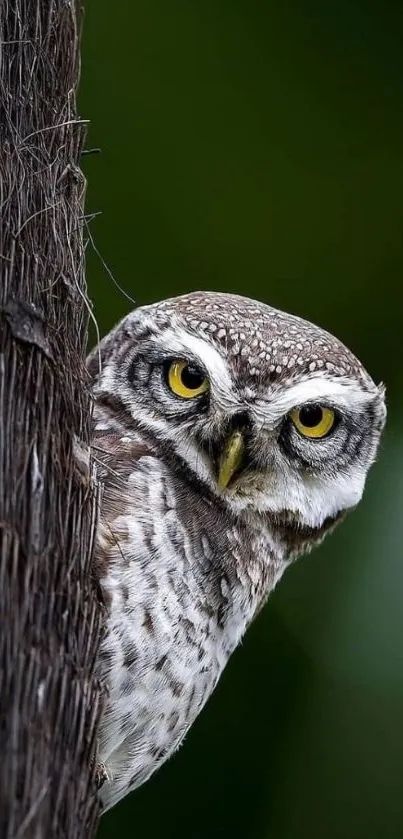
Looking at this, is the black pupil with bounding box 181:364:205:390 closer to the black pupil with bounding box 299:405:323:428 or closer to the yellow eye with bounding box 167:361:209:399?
the yellow eye with bounding box 167:361:209:399

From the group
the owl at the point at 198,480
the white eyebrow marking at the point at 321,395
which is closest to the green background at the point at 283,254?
the owl at the point at 198,480

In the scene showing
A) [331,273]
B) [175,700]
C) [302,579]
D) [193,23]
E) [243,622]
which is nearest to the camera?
[175,700]

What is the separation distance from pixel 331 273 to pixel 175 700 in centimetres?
163

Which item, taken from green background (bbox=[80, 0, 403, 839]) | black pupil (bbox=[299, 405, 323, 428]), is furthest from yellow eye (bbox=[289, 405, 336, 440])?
green background (bbox=[80, 0, 403, 839])

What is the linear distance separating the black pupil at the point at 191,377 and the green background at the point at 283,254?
1136 mm

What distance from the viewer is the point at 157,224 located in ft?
9.23

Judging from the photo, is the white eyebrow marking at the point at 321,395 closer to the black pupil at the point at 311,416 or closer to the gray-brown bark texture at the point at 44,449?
the black pupil at the point at 311,416

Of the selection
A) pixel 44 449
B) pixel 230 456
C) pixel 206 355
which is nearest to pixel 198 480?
pixel 230 456

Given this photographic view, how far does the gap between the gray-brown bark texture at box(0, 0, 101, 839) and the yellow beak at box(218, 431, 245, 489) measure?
1.14 feet

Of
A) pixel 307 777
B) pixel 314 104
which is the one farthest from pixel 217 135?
pixel 307 777

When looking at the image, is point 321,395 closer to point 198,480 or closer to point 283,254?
point 198,480

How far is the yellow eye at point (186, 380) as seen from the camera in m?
1.67

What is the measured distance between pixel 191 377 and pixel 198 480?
0.15 m

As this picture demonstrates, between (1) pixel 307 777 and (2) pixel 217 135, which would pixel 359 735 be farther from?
(2) pixel 217 135
